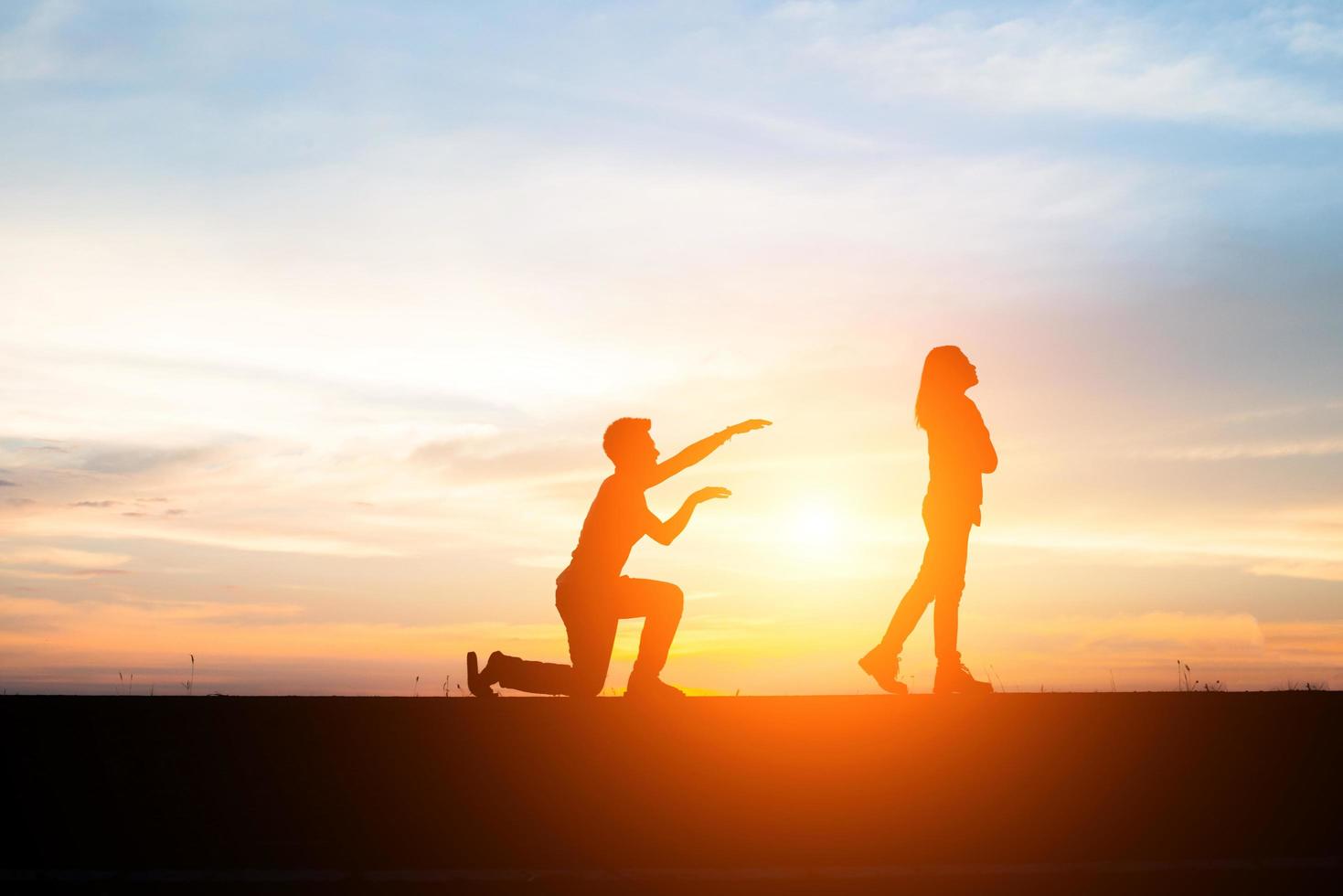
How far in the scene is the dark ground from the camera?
7113mm

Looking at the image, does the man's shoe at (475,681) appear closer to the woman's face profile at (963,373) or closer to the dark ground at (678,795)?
the dark ground at (678,795)

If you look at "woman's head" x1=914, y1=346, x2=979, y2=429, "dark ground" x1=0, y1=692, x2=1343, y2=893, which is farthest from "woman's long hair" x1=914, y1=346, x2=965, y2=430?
"dark ground" x1=0, y1=692, x2=1343, y2=893

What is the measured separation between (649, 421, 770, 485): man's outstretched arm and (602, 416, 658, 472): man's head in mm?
113

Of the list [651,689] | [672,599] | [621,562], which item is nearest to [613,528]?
[621,562]

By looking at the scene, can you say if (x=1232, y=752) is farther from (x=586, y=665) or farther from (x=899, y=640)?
(x=586, y=665)

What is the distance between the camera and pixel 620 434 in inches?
391

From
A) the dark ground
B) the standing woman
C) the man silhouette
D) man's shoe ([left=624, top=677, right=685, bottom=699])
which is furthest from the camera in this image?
the standing woman

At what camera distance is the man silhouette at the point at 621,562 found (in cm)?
990

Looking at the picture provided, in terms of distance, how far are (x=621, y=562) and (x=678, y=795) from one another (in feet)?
7.79

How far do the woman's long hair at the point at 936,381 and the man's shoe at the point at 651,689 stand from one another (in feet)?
9.21

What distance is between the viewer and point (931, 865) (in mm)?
7230

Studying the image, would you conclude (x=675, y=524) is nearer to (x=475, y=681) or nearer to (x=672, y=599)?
(x=672, y=599)

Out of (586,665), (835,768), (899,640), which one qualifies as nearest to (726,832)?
(835,768)

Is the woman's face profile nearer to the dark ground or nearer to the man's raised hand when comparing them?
the man's raised hand
